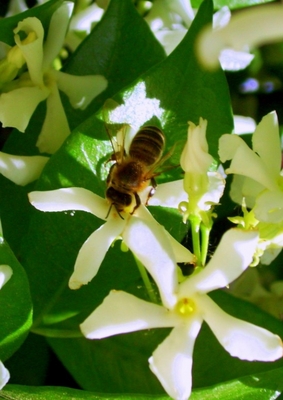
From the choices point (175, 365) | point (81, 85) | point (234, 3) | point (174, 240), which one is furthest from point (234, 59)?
point (175, 365)

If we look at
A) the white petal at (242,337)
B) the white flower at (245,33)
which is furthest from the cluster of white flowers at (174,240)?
the white flower at (245,33)

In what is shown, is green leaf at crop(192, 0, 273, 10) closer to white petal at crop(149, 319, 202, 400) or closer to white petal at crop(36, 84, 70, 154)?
white petal at crop(36, 84, 70, 154)

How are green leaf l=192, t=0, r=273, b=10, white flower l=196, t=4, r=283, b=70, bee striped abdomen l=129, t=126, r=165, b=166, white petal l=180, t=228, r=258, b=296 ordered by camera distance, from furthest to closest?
green leaf l=192, t=0, r=273, b=10 → bee striped abdomen l=129, t=126, r=165, b=166 → white petal l=180, t=228, r=258, b=296 → white flower l=196, t=4, r=283, b=70

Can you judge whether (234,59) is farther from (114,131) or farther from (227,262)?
(227,262)

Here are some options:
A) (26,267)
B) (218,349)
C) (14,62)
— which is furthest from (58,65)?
(218,349)

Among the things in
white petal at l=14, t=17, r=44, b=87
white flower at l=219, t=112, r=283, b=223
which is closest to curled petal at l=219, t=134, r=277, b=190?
white flower at l=219, t=112, r=283, b=223

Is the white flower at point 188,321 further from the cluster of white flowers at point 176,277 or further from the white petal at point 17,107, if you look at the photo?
the white petal at point 17,107

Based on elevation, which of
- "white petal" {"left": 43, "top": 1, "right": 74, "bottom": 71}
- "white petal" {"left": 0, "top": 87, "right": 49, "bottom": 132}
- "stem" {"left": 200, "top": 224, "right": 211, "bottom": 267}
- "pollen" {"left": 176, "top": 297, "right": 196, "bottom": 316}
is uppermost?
"white petal" {"left": 43, "top": 1, "right": 74, "bottom": 71}

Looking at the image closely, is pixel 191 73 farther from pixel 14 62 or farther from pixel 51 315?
pixel 51 315
